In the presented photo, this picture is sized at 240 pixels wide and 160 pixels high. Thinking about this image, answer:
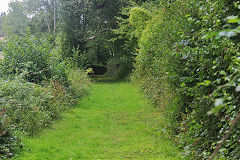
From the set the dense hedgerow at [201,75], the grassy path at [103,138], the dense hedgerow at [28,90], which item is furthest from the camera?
the grassy path at [103,138]

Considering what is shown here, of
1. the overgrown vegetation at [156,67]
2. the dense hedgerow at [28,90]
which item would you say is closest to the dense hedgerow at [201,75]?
the overgrown vegetation at [156,67]

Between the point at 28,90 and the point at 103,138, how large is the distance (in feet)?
9.63

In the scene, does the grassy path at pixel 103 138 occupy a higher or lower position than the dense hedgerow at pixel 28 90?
lower

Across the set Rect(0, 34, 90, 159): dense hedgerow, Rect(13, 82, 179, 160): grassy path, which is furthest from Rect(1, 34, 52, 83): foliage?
Rect(13, 82, 179, 160): grassy path

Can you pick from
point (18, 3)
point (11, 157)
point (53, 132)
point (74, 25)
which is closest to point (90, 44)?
point (74, 25)

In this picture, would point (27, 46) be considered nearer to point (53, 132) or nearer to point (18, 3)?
point (53, 132)

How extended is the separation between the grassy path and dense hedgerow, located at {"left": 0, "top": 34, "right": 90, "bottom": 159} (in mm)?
466

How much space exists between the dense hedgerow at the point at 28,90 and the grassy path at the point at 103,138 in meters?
0.47

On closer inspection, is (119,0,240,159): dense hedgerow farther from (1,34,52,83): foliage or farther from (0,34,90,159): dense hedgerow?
(1,34,52,83): foliage

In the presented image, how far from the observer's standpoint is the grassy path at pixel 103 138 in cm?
648

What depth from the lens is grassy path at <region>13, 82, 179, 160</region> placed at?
255 inches

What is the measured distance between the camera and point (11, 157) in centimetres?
564

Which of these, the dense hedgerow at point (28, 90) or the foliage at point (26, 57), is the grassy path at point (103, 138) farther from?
the foliage at point (26, 57)

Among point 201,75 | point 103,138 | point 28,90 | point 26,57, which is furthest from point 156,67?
point 26,57
